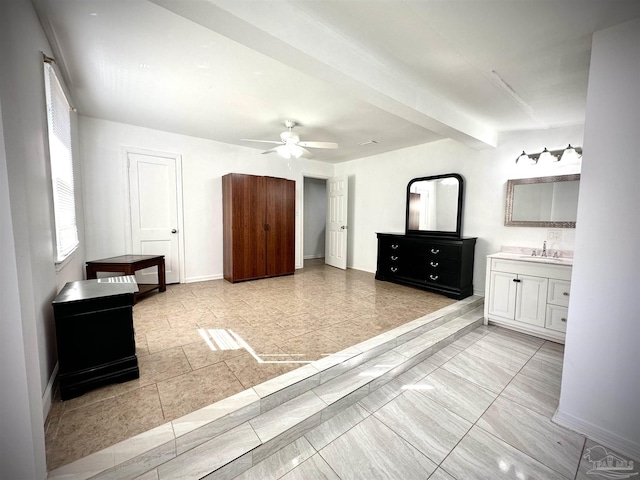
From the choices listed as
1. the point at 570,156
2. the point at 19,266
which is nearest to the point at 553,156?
the point at 570,156

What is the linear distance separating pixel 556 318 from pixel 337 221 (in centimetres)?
393

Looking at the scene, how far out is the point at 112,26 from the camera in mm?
1804

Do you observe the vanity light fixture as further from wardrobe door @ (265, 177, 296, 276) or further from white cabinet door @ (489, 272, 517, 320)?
wardrobe door @ (265, 177, 296, 276)

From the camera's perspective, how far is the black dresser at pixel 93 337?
5.37 feet

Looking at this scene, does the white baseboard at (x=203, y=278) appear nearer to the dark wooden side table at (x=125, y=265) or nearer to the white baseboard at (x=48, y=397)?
the dark wooden side table at (x=125, y=265)

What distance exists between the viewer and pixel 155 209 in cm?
414

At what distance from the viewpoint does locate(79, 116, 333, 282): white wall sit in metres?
3.65

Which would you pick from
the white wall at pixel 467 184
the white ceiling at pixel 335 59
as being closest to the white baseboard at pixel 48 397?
the white ceiling at pixel 335 59

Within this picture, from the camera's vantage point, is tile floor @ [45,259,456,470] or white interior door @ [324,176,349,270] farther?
white interior door @ [324,176,349,270]

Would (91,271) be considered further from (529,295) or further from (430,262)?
(529,295)

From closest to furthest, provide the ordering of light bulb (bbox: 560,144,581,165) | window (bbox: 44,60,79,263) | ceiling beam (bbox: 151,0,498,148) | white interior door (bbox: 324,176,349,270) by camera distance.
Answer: ceiling beam (bbox: 151,0,498,148) < window (bbox: 44,60,79,263) < light bulb (bbox: 560,144,581,165) < white interior door (bbox: 324,176,349,270)

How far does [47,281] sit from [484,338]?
3.91 meters

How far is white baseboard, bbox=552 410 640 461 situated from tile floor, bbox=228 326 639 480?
4cm

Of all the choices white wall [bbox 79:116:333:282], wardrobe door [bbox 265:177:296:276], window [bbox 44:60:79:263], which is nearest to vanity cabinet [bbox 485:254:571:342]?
wardrobe door [bbox 265:177:296:276]
